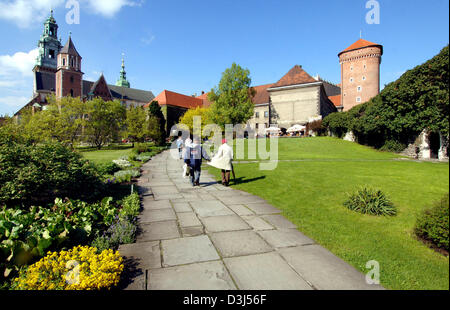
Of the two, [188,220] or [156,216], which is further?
[156,216]

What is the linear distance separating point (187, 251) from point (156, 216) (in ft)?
6.68

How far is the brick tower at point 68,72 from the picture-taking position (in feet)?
205

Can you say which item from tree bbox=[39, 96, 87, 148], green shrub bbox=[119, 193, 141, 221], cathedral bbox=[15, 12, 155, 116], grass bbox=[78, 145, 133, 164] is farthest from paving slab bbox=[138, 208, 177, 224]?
cathedral bbox=[15, 12, 155, 116]

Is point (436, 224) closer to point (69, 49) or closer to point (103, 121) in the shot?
point (103, 121)

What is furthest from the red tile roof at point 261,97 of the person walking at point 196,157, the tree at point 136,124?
the person walking at point 196,157

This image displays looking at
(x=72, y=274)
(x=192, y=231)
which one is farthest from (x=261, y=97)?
(x=72, y=274)

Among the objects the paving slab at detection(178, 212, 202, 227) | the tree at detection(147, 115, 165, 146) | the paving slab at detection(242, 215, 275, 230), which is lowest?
the paving slab at detection(178, 212, 202, 227)

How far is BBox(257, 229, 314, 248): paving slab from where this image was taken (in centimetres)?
379

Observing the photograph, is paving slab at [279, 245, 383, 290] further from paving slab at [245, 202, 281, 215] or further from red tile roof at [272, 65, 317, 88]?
red tile roof at [272, 65, 317, 88]

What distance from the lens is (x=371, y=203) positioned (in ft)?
16.3

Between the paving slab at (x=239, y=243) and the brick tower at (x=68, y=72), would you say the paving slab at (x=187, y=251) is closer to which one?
the paving slab at (x=239, y=243)

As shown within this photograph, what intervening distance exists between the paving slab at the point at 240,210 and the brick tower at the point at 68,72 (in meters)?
73.3

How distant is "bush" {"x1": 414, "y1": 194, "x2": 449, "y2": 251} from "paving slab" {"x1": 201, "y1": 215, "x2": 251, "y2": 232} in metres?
2.76
